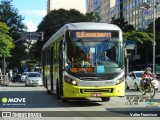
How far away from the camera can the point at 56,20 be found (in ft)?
267

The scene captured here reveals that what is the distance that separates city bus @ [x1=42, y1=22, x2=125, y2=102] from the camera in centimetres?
1631

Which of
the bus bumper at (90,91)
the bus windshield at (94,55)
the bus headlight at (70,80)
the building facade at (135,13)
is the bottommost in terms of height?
the bus bumper at (90,91)

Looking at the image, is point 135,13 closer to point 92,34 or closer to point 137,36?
point 137,36

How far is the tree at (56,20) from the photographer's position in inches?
3113

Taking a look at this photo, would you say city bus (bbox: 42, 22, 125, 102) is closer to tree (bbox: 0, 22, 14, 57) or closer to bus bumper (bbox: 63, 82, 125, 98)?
bus bumper (bbox: 63, 82, 125, 98)

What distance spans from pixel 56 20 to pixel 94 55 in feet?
215

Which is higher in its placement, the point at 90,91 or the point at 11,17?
the point at 11,17

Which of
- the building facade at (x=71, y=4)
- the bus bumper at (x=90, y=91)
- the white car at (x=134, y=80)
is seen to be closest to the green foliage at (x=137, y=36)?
the white car at (x=134, y=80)

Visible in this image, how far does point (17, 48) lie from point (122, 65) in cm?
6889

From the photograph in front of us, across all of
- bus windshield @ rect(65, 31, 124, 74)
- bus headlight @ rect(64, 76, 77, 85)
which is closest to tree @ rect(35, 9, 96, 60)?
bus windshield @ rect(65, 31, 124, 74)

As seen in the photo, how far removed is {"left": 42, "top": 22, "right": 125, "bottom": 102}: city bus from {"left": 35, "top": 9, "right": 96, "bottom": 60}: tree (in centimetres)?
6144

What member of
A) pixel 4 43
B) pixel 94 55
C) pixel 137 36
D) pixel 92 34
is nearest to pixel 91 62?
pixel 94 55

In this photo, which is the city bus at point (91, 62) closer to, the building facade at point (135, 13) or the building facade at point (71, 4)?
the building facade at point (135, 13)

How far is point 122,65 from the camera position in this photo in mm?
16703
